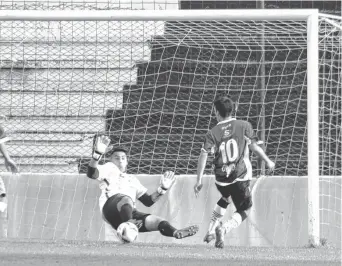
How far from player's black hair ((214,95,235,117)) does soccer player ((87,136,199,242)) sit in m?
0.86

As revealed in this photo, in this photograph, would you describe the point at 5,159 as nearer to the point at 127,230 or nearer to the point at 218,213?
the point at 127,230

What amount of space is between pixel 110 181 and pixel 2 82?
11.6 feet

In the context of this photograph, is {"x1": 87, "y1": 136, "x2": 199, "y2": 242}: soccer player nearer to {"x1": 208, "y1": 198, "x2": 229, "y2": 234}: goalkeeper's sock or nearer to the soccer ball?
the soccer ball

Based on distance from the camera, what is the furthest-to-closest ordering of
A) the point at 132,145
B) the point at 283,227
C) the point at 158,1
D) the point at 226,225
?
the point at 158,1
the point at 132,145
the point at 283,227
the point at 226,225

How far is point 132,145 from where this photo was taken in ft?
36.9

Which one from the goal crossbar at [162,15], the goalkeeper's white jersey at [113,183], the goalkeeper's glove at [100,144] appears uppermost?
the goal crossbar at [162,15]

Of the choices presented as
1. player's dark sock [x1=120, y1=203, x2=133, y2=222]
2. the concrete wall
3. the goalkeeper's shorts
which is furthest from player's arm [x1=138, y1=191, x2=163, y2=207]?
the concrete wall

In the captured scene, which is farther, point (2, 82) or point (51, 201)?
point (2, 82)

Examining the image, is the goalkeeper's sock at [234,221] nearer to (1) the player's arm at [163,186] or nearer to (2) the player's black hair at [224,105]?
(1) the player's arm at [163,186]

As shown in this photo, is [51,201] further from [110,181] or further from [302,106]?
[302,106]

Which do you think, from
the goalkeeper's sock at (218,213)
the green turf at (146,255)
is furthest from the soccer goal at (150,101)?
the green turf at (146,255)

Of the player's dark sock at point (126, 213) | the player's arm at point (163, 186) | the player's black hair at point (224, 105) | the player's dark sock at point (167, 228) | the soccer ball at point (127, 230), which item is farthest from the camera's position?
the player's black hair at point (224, 105)

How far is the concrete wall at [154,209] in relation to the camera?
10492 millimetres

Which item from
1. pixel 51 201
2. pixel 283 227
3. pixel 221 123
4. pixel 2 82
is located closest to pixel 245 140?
pixel 221 123
